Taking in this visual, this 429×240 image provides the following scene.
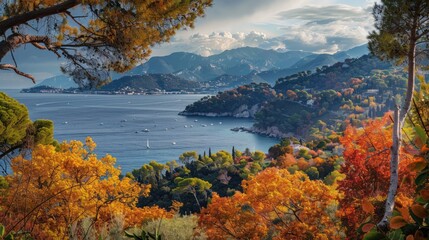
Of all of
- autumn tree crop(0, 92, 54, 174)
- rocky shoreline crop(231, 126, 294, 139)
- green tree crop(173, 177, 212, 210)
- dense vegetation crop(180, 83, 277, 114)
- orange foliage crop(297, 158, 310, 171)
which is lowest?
rocky shoreline crop(231, 126, 294, 139)

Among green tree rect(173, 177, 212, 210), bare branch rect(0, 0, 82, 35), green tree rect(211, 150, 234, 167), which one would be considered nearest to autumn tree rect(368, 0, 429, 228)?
bare branch rect(0, 0, 82, 35)

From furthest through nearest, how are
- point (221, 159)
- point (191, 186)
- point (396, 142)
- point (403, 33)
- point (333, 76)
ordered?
point (333, 76) → point (221, 159) → point (191, 186) → point (403, 33) → point (396, 142)

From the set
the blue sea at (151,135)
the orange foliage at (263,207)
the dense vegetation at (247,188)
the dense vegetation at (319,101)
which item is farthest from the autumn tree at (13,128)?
the dense vegetation at (319,101)

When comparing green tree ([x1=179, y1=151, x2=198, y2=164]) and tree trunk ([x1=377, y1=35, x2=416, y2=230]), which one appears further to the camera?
green tree ([x1=179, y1=151, x2=198, y2=164])

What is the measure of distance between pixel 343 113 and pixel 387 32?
114689mm

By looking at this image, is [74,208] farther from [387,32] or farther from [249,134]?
[249,134]

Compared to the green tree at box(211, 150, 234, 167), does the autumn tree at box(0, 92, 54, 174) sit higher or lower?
higher

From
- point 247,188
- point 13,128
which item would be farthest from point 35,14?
point 13,128

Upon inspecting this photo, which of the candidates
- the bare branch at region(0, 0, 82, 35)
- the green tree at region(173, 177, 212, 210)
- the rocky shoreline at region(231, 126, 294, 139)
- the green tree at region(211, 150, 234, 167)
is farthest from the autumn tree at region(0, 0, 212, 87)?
the rocky shoreline at region(231, 126, 294, 139)

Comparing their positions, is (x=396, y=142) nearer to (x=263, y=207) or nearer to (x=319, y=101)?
(x=263, y=207)

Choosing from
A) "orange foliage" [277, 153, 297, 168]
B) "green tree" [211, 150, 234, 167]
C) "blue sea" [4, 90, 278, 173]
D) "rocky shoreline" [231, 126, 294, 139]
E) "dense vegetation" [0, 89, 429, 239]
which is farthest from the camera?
"rocky shoreline" [231, 126, 294, 139]

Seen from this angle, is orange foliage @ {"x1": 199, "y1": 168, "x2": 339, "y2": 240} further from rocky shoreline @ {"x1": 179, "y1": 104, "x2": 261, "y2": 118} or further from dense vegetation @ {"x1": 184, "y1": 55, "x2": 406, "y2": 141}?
rocky shoreline @ {"x1": 179, "y1": 104, "x2": 261, "y2": 118}

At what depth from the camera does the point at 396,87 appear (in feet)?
417

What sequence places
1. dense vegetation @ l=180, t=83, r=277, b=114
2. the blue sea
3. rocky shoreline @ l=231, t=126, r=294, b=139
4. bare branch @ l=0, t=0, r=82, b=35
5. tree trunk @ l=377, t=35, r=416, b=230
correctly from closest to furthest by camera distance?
bare branch @ l=0, t=0, r=82, b=35 → tree trunk @ l=377, t=35, r=416, b=230 → the blue sea → rocky shoreline @ l=231, t=126, r=294, b=139 → dense vegetation @ l=180, t=83, r=277, b=114
